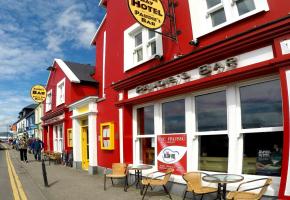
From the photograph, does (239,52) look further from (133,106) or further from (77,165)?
(77,165)

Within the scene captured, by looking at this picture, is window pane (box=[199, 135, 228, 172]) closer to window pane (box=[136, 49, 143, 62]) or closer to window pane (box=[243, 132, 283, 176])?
window pane (box=[243, 132, 283, 176])

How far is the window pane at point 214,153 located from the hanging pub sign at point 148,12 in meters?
3.34

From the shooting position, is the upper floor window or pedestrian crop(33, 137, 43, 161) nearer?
the upper floor window

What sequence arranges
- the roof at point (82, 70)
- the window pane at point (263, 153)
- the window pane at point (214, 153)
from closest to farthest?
1. the window pane at point (263, 153)
2. the window pane at point (214, 153)
3. the roof at point (82, 70)

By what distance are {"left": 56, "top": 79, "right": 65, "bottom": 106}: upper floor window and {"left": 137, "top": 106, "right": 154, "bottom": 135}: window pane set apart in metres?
11.5

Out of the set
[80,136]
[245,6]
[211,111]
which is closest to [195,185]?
[211,111]

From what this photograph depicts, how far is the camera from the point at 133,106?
1230cm

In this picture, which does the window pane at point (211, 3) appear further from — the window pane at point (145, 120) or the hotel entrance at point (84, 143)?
the hotel entrance at point (84, 143)

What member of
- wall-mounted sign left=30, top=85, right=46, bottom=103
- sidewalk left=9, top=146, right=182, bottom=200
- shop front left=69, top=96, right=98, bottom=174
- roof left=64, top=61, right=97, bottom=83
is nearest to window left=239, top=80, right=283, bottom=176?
sidewalk left=9, top=146, right=182, bottom=200

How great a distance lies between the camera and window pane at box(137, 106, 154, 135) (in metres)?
11.3

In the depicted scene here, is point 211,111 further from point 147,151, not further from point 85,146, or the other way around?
point 85,146

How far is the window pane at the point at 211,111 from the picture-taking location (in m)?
8.33

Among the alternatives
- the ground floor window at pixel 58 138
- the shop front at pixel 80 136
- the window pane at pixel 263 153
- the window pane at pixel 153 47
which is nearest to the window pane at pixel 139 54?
the window pane at pixel 153 47

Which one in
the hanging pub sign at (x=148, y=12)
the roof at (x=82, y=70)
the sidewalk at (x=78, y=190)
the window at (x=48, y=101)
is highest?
the roof at (x=82, y=70)
